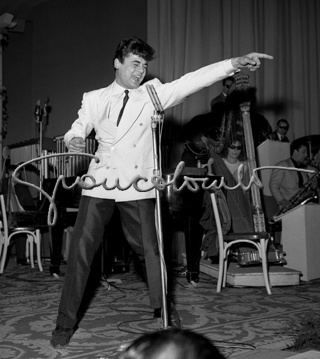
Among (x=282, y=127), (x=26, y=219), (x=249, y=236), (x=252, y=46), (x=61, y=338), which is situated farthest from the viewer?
(x=252, y=46)

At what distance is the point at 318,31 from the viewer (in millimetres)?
8164

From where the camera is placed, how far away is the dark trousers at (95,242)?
2.56 m

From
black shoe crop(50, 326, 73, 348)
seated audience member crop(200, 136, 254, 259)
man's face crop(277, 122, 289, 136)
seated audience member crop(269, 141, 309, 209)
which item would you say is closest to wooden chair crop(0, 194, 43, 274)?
seated audience member crop(200, 136, 254, 259)

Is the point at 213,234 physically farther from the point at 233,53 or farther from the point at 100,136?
the point at 233,53

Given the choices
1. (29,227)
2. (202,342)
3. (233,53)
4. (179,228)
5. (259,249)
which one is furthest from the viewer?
(233,53)

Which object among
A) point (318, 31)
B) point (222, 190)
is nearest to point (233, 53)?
point (318, 31)

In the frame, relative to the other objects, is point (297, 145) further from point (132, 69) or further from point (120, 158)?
point (120, 158)

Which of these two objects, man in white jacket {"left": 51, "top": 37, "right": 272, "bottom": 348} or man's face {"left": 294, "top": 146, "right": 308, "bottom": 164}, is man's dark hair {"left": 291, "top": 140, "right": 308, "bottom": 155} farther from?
man in white jacket {"left": 51, "top": 37, "right": 272, "bottom": 348}

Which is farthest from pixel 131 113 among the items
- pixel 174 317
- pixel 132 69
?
pixel 174 317

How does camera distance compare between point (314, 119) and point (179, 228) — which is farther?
point (314, 119)

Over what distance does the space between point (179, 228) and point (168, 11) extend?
116 inches

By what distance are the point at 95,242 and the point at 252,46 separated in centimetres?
575

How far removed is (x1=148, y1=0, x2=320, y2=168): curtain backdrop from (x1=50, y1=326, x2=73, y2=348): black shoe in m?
4.63

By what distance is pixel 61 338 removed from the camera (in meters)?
2.51
